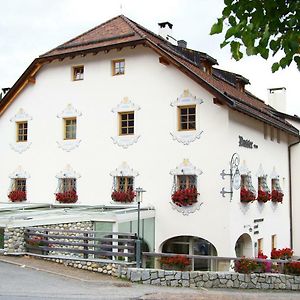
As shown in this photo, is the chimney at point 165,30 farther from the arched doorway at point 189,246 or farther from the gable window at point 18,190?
the arched doorway at point 189,246

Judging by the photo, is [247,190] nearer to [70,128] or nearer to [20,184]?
[70,128]

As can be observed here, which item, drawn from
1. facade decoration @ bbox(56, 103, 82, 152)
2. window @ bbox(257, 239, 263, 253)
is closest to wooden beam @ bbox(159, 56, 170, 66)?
facade decoration @ bbox(56, 103, 82, 152)

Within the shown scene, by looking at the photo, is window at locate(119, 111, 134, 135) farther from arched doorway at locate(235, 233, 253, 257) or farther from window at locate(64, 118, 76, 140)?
arched doorway at locate(235, 233, 253, 257)

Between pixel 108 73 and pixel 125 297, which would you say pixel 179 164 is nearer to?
pixel 108 73

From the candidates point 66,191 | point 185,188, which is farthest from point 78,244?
point 66,191

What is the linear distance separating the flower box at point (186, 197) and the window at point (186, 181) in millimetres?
317

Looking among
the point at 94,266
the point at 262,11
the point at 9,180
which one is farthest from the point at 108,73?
the point at 262,11

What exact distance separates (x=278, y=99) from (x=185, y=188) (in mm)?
12498

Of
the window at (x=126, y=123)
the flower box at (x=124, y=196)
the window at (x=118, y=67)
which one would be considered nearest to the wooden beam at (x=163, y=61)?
the window at (x=118, y=67)

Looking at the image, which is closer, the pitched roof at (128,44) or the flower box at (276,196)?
the pitched roof at (128,44)

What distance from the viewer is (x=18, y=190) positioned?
21.9 m

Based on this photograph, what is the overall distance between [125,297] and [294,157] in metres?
15.7

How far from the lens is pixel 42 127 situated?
21547mm

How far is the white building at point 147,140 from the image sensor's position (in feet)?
58.5
